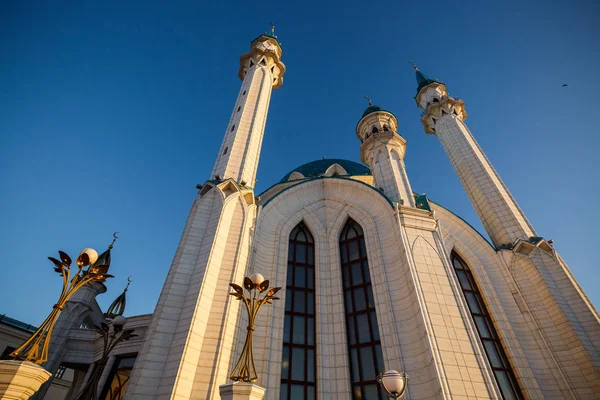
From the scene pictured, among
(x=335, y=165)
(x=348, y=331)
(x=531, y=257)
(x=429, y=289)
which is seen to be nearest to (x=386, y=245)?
(x=429, y=289)

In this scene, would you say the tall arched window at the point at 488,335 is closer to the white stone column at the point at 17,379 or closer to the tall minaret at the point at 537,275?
A: the tall minaret at the point at 537,275

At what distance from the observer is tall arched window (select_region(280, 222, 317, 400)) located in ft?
39.4

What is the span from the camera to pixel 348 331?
13.4 meters

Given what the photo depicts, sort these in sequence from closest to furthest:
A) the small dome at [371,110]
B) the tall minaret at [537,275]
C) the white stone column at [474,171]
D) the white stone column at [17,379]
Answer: the white stone column at [17,379] < the tall minaret at [537,275] < the white stone column at [474,171] < the small dome at [371,110]

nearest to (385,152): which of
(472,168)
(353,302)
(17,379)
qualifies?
(472,168)

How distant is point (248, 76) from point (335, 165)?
10.2 m

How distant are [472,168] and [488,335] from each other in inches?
391

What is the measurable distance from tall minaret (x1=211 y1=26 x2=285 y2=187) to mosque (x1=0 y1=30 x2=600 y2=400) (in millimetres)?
130

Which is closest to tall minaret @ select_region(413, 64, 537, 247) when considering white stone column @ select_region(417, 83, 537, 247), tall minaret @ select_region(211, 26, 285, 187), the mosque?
white stone column @ select_region(417, 83, 537, 247)

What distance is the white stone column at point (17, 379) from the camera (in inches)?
230

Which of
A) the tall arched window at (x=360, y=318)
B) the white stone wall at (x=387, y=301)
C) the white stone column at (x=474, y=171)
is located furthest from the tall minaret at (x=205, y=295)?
the white stone column at (x=474, y=171)

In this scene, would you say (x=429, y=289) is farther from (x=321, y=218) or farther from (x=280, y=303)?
(x=321, y=218)

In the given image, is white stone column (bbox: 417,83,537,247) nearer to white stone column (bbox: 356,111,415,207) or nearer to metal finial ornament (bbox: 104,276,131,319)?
white stone column (bbox: 356,111,415,207)

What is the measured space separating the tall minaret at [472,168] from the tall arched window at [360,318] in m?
7.36
